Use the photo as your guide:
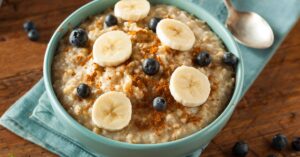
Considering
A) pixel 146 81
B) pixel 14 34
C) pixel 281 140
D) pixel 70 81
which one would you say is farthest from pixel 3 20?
pixel 281 140

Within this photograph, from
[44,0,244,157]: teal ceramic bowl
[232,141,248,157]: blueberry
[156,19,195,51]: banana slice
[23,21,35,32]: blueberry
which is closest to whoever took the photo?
[44,0,244,157]: teal ceramic bowl

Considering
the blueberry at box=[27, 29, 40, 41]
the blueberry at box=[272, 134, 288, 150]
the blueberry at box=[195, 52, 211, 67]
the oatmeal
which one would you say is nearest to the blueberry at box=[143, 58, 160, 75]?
the oatmeal

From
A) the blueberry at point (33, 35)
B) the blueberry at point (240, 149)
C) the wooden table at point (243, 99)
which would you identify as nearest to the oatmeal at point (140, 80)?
the blueberry at point (240, 149)

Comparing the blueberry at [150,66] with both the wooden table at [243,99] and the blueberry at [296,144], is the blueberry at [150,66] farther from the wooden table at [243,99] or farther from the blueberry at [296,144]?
the blueberry at [296,144]

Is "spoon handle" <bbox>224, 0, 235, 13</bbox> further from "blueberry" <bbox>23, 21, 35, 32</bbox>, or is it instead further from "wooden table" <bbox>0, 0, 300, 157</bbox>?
"blueberry" <bbox>23, 21, 35, 32</bbox>

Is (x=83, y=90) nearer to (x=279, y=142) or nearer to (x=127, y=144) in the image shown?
(x=127, y=144)
